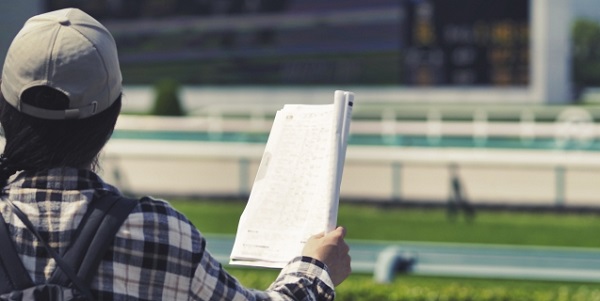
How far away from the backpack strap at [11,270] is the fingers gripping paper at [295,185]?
388mm

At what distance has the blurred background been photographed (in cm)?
1088

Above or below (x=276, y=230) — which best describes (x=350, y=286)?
below

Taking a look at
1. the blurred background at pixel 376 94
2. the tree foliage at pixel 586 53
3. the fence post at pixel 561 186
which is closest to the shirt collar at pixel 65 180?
the blurred background at pixel 376 94

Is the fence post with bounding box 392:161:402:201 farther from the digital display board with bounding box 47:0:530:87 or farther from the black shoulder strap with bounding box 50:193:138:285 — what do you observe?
the black shoulder strap with bounding box 50:193:138:285

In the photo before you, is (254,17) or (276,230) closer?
(276,230)

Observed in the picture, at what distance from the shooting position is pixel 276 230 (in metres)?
1.75

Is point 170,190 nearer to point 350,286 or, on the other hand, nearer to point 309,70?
point 350,286

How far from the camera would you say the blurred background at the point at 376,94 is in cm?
1088

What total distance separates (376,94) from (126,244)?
1927cm

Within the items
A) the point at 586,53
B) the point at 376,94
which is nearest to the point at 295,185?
the point at 376,94

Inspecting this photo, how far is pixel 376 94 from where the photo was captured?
20594 mm

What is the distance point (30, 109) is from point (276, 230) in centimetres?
44

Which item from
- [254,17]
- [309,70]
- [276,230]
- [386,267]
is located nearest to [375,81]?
[309,70]

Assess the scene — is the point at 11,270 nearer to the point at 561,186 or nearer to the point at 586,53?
the point at 561,186
